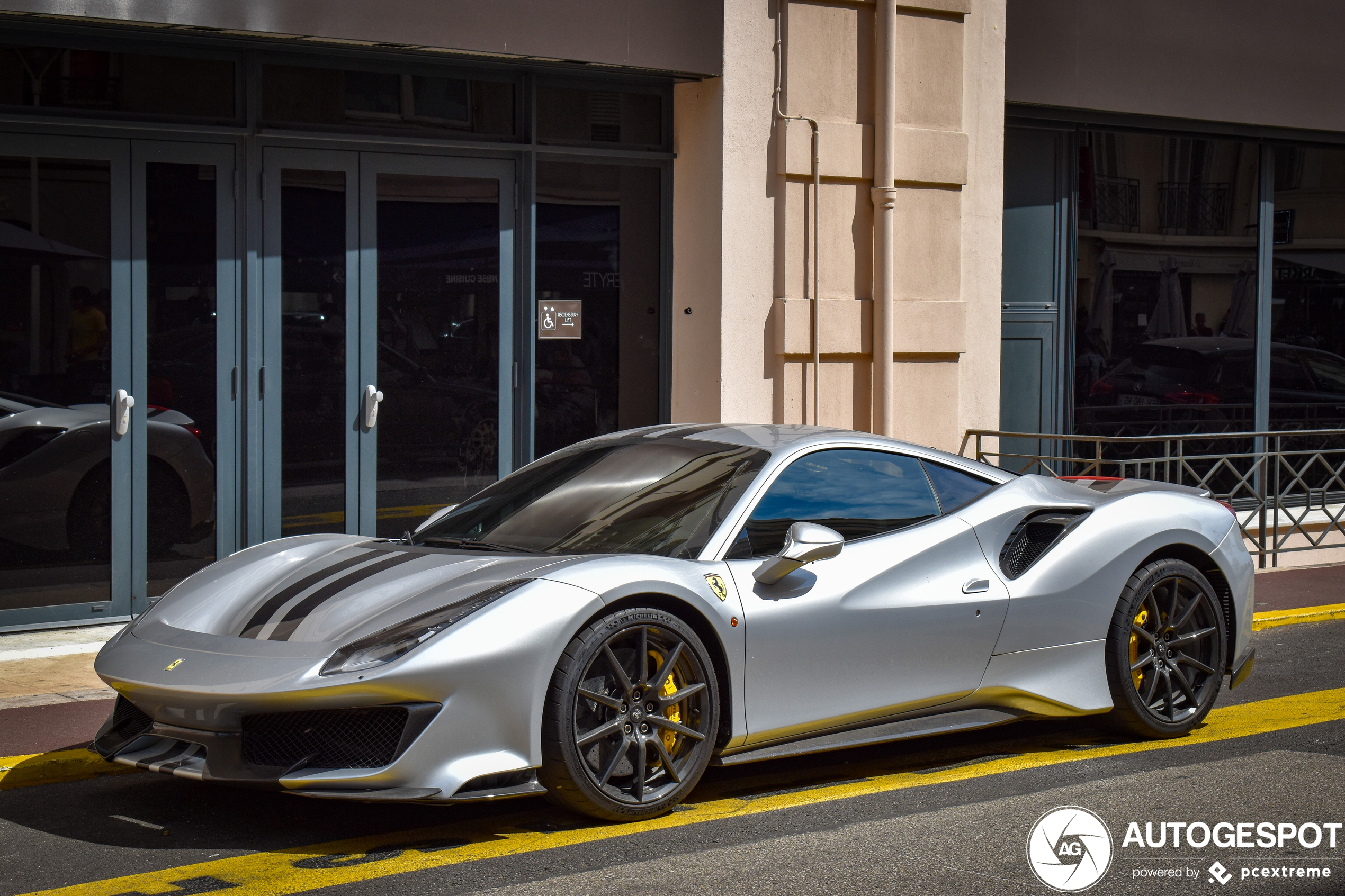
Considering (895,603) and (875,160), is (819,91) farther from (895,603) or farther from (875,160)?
(895,603)

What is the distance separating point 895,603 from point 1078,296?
26.3ft

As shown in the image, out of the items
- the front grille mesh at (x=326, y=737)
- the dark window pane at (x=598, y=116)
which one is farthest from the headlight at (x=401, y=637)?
the dark window pane at (x=598, y=116)

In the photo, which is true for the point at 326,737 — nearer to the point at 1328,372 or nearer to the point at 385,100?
the point at 385,100

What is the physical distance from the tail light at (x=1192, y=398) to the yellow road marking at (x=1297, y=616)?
398cm

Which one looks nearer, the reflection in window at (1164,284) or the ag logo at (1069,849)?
the ag logo at (1069,849)

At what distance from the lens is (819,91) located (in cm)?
1058

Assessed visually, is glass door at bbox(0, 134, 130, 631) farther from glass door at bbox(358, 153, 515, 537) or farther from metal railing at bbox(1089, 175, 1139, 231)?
metal railing at bbox(1089, 175, 1139, 231)

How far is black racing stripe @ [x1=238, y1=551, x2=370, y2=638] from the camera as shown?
4.84m

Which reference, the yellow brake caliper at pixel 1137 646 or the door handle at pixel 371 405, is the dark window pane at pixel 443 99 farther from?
the yellow brake caliper at pixel 1137 646

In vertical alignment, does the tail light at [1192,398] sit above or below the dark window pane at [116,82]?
below

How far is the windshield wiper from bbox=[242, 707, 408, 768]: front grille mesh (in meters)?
1.04

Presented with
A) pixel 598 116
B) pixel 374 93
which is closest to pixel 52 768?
pixel 374 93

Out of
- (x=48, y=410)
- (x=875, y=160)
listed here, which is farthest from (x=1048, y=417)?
(x=48, y=410)

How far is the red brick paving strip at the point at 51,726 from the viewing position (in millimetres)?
5828
